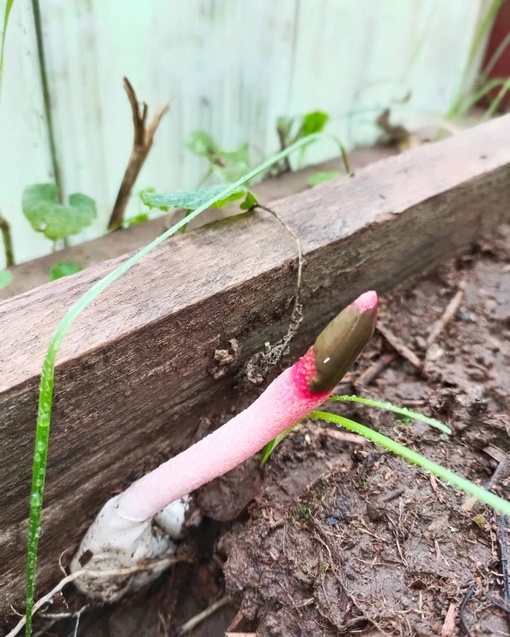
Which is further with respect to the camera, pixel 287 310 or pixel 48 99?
pixel 48 99

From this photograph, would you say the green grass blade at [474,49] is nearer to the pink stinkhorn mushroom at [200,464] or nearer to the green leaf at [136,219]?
the green leaf at [136,219]

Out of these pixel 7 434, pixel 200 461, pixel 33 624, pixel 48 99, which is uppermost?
pixel 48 99

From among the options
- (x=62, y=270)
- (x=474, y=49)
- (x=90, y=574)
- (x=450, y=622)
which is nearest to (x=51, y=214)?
(x=62, y=270)

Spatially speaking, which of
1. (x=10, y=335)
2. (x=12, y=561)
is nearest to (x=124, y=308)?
(x=10, y=335)

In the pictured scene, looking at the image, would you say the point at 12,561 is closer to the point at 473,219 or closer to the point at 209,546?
the point at 209,546

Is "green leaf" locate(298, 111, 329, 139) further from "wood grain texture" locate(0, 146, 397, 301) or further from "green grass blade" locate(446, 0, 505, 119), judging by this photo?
"green grass blade" locate(446, 0, 505, 119)

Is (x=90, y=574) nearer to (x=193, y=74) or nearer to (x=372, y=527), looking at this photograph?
(x=372, y=527)
